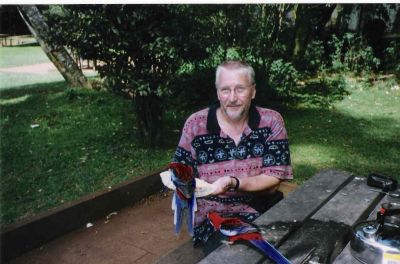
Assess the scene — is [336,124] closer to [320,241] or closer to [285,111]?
[285,111]

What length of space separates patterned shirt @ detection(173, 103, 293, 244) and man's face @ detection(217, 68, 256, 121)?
0.14m

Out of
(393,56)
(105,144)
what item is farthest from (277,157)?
(393,56)

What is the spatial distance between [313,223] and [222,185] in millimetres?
542

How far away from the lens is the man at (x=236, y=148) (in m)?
2.53

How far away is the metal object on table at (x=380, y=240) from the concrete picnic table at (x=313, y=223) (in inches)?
2.7

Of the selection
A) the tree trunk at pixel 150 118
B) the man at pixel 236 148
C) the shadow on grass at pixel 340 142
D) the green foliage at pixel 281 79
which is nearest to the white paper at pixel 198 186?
the man at pixel 236 148

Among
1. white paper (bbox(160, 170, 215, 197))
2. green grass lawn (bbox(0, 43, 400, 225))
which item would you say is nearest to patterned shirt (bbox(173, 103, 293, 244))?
white paper (bbox(160, 170, 215, 197))

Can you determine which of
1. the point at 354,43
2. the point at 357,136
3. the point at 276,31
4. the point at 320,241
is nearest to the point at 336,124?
the point at 357,136

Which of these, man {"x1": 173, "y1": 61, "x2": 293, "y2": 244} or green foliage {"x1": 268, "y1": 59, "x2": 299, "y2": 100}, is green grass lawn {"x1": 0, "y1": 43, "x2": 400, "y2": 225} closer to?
green foliage {"x1": 268, "y1": 59, "x2": 299, "y2": 100}

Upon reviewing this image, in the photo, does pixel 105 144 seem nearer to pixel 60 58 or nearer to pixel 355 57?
pixel 60 58

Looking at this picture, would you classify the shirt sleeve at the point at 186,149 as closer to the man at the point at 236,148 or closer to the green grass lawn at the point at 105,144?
the man at the point at 236,148

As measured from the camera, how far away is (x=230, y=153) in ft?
8.53

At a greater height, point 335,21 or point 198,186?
point 335,21

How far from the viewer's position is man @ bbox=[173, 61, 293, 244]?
2.53m
